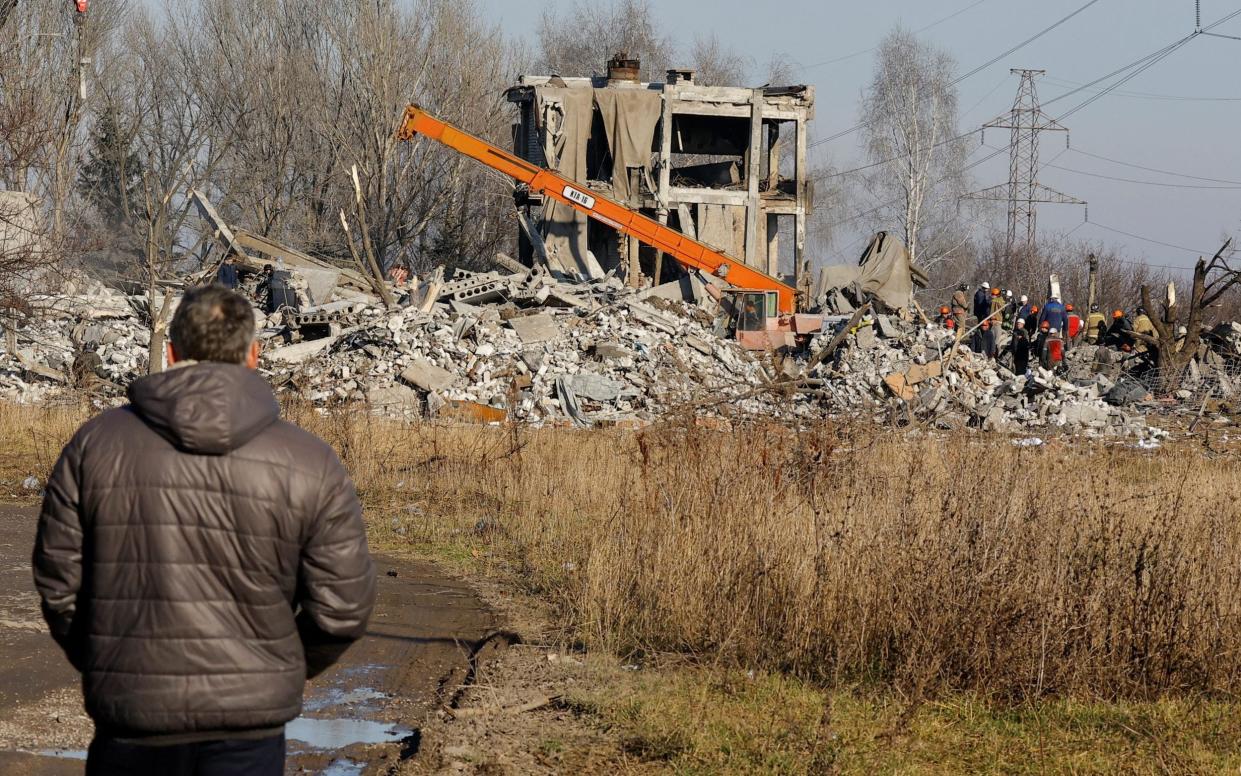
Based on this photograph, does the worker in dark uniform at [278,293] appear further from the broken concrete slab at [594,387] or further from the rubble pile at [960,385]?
the rubble pile at [960,385]

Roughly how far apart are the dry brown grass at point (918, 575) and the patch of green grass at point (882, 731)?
0.57 feet

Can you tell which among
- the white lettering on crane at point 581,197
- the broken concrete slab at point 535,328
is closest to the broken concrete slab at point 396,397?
the broken concrete slab at point 535,328

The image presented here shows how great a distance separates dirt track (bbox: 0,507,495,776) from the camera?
17.7 ft

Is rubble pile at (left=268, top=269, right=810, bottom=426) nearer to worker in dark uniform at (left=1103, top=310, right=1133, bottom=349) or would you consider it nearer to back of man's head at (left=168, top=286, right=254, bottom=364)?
worker in dark uniform at (left=1103, top=310, right=1133, bottom=349)

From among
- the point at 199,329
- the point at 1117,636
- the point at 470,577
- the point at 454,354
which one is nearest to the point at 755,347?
the point at 454,354

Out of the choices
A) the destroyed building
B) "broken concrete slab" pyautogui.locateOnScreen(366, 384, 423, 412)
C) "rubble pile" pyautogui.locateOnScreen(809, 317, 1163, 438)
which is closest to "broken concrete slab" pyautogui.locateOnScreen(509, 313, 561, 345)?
"broken concrete slab" pyautogui.locateOnScreen(366, 384, 423, 412)

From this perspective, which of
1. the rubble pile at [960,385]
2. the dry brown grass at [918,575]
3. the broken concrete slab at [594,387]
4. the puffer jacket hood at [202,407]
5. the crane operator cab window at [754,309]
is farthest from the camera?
the crane operator cab window at [754,309]

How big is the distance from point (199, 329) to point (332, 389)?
17.2 m

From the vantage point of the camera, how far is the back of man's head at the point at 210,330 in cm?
301

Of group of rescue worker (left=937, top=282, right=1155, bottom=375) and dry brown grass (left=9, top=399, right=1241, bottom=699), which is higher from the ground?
group of rescue worker (left=937, top=282, right=1155, bottom=375)

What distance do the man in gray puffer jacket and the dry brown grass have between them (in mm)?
3605

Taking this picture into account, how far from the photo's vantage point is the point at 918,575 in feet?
20.8

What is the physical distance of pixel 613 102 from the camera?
30078 mm

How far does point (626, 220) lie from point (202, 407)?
24.5 metres
